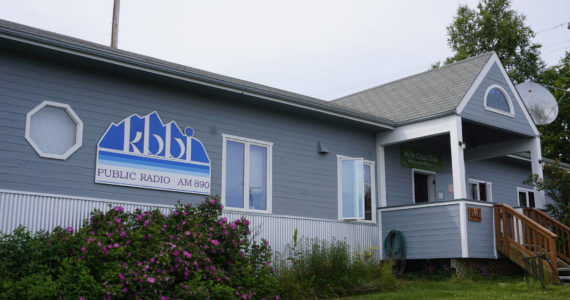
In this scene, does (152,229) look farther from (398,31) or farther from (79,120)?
(398,31)

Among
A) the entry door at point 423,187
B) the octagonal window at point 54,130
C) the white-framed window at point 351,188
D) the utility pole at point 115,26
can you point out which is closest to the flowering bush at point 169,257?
the octagonal window at point 54,130

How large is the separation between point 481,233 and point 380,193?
8.52 ft

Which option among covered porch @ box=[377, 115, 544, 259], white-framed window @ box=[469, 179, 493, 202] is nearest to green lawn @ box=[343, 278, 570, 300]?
covered porch @ box=[377, 115, 544, 259]

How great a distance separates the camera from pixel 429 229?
13078 millimetres

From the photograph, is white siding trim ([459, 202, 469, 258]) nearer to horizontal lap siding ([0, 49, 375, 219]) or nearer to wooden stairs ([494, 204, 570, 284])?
wooden stairs ([494, 204, 570, 284])

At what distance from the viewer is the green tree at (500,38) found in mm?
32625

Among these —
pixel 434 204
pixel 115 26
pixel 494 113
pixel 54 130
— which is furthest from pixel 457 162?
pixel 115 26

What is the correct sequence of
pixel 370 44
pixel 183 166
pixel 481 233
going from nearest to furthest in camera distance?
pixel 183 166, pixel 481 233, pixel 370 44

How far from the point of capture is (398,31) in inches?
774

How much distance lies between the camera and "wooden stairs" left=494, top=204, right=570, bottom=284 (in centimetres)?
1180

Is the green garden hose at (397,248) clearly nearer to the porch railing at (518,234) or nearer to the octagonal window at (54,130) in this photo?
the porch railing at (518,234)

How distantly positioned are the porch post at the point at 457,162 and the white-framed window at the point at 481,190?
16.6 ft

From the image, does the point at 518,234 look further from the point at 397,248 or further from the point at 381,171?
the point at 381,171

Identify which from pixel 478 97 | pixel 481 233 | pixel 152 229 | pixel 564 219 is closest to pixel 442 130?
pixel 478 97
